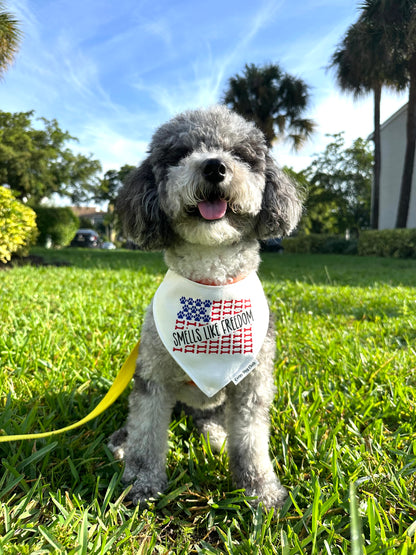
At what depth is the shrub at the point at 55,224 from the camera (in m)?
25.2

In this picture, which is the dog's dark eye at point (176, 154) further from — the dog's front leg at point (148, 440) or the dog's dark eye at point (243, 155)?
the dog's front leg at point (148, 440)

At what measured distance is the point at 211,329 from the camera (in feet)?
6.40

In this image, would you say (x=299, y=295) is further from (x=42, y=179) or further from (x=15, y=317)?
(x=42, y=179)

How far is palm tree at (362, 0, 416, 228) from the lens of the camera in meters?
16.8

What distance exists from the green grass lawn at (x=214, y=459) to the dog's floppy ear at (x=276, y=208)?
106cm

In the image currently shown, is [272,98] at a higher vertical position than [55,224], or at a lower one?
higher

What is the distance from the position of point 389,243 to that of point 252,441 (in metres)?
17.7

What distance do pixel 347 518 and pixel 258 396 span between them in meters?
0.61

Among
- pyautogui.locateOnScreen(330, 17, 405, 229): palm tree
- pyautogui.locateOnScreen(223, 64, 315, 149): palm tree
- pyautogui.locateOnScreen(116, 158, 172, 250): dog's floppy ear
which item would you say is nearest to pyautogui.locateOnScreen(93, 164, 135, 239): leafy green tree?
pyautogui.locateOnScreen(116, 158, 172, 250): dog's floppy ear

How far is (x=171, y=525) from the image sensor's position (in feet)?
5.40

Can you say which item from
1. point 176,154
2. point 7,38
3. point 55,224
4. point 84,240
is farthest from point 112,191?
point 176,154

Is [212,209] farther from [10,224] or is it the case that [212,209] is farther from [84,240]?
[84,240]

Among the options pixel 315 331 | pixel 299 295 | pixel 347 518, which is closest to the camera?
pixel 347 518

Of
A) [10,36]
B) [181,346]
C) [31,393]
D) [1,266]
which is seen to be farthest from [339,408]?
[10,36]
